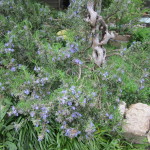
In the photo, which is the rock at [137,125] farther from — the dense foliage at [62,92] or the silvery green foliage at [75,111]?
the silvery green foliage at [75,111]

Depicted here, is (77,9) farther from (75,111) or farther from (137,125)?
(137,125)

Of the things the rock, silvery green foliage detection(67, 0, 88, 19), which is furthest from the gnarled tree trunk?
the rock

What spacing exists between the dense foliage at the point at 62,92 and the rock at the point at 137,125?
16cm

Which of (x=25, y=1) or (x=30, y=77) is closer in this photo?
(x=30, y=77)

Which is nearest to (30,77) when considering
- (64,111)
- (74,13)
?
Answer: (64,111)

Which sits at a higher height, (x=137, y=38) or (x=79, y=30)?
(x=79, y=30)


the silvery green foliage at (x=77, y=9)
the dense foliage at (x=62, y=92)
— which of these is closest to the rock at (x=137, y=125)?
the dense foliage at (x=62, y=92)

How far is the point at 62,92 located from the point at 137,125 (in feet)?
5.26

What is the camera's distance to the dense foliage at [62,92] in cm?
196

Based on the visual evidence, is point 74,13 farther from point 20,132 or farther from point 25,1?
point 20,132

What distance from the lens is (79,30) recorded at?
3.14m

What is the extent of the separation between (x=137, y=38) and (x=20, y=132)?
530 centimetres

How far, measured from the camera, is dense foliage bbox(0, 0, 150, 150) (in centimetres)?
196

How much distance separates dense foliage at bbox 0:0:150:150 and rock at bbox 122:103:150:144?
0.53 ft
